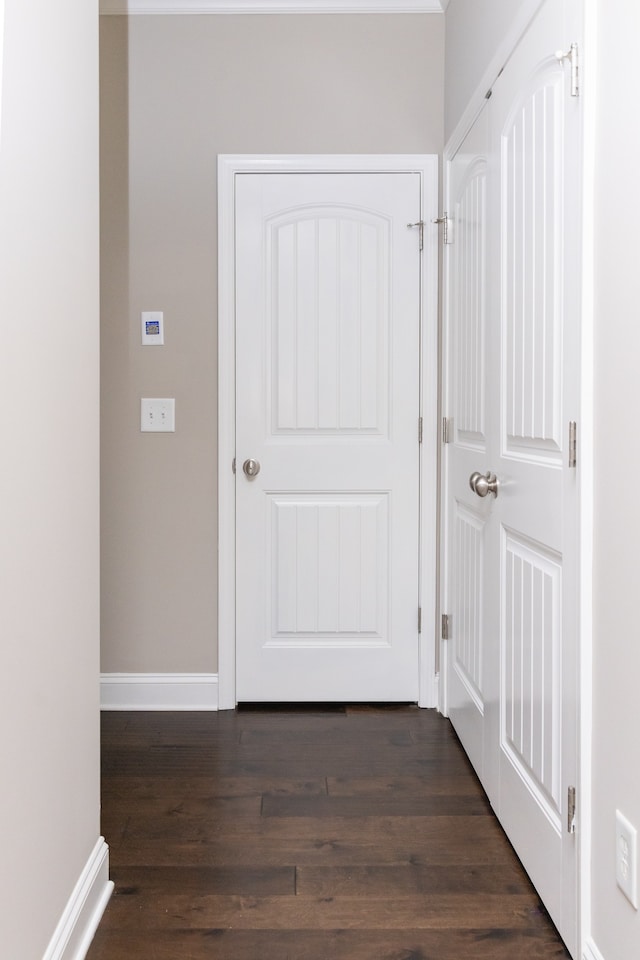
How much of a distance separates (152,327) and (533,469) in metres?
1.68

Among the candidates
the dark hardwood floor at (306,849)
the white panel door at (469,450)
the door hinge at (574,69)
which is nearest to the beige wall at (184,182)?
the white panel door at (469,450)

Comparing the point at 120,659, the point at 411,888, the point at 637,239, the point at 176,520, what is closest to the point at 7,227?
the point at 637,239

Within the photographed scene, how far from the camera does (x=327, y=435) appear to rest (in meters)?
2.89

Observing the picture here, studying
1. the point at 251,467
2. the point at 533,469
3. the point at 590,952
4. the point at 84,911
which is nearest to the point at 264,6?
the point at 251,467

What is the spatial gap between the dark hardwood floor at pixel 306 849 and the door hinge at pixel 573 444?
39.5 inches

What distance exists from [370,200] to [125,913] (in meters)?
2.42

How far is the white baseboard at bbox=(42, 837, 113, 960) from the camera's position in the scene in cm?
140

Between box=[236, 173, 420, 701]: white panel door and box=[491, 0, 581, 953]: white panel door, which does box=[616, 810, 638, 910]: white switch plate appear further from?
box=[236, 173, 420, 701]: white panel door

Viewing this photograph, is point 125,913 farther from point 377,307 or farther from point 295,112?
point 295,112

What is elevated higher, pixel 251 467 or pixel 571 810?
pixel 251 467

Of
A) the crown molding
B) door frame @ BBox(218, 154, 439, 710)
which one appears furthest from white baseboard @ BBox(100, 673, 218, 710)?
the crown molding

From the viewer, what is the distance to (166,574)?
2885 millimetres

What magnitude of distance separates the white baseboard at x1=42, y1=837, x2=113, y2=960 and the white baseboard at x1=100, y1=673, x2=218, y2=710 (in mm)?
1148

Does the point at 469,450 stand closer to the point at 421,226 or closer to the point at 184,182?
the point at 421,226
